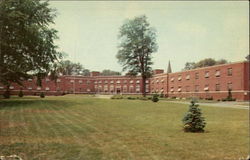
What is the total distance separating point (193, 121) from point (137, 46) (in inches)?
1272

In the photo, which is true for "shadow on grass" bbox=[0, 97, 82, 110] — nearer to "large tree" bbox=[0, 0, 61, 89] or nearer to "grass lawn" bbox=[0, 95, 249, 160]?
"large tree" bbox=[0, 0, 61, 89]

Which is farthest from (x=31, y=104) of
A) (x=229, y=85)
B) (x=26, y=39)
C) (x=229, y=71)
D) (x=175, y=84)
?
(x=175, y=84)

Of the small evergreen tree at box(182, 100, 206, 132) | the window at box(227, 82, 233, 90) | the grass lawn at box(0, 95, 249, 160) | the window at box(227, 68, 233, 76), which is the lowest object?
the grass lawn at box(0, 95, 249, 160)

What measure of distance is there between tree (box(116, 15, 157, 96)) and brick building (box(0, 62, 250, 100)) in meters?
11.6

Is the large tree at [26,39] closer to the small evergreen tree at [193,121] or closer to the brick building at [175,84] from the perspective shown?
the brick building at [175,84]

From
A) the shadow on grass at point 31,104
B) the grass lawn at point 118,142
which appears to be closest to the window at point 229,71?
the shadow on grass at point 31,104

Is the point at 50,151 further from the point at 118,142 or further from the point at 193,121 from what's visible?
the point at 193,121

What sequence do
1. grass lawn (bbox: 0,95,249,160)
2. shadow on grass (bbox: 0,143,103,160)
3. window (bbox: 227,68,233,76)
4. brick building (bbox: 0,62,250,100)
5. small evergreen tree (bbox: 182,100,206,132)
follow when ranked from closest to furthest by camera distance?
shadow on grass (bbox: 0,143,103,160) < grass lawn (bbox: 0,95,249,160) < small evergreen tree (bbox: 182,100,206,132) < brick building (bbox: 0,62,250,100) < window (bbox: 227,68,233,76)

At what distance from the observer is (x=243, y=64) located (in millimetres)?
40688

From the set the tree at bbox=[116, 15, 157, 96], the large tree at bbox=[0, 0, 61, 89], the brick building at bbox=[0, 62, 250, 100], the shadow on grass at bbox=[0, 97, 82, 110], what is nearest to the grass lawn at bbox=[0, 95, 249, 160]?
the shadow on grass at bbox=[0, 97, 82, 110]

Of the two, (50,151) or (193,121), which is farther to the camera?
(193,121)

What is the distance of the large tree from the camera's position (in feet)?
69.9

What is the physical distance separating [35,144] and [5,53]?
1533cm

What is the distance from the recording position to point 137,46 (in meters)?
43.9
